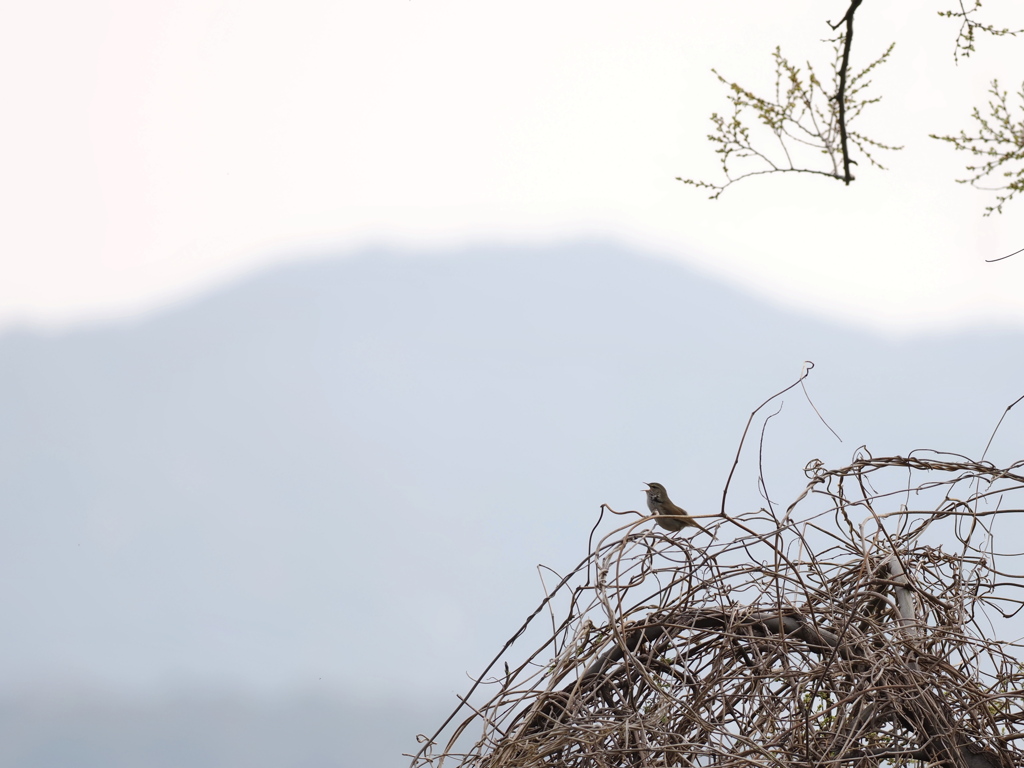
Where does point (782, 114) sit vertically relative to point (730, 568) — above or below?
above

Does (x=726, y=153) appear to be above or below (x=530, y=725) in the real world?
above

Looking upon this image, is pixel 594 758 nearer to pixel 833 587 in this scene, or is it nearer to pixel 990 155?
pixel 833 587

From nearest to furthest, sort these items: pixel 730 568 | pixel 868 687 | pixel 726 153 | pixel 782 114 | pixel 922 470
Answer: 1. pixel 868 687
2. pixel 730 568
3. pixel 922 470
4. pixel 782 114
5. pixel 726 153

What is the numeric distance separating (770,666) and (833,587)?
0.15 metres

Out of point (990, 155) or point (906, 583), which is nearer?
point (906, 583)

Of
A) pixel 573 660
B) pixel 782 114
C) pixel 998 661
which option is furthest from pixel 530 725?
pixel 782 114

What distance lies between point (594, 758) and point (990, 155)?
4.83ft

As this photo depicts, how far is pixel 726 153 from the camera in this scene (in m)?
1.88

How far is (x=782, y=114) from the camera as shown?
1.74 m

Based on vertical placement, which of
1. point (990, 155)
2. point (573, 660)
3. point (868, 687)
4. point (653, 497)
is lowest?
point (868, 687)

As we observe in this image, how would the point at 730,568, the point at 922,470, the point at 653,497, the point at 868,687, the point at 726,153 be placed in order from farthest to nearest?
1. the point at 726,153
2. the point at 653,497
3. the point at 922,470
4. the point at 730,568
5. the point at 868,687

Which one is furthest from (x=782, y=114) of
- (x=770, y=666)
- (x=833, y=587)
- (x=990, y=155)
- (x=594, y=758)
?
(x=594, y=758)

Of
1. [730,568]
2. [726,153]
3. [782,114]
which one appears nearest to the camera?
[730,568]

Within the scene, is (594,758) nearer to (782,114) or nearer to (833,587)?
(833,587)
